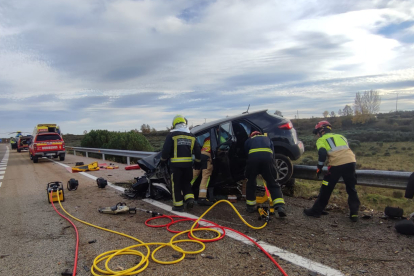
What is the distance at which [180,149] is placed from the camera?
539cm

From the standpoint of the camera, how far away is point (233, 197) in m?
5.93

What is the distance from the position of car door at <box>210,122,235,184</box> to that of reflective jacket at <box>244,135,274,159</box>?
0.60 metres

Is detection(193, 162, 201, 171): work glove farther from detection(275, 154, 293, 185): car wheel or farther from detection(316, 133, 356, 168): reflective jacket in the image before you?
detection(316, 133, 356, 168): reflective jacket

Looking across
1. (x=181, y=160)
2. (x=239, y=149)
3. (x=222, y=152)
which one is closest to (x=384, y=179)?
(x=239, y=149)

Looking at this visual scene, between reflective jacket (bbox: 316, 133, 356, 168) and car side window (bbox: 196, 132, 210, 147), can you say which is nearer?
reflective jacket (bbox: 316, 133, 356, 168)

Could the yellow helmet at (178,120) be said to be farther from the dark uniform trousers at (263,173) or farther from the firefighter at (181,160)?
the dark uniform trousers at (263,173)

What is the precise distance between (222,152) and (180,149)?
850 millimetres

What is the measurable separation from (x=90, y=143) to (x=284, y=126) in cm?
2099

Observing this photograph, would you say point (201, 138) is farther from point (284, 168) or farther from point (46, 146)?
point (46, 146)

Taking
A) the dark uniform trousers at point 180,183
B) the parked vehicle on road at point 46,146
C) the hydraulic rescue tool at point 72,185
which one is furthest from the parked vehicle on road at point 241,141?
the parked vehicle on road at point 46,146

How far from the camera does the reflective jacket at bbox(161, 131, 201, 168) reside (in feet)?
17.6

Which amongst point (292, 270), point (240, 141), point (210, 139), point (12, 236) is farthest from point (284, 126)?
point (12, 236)

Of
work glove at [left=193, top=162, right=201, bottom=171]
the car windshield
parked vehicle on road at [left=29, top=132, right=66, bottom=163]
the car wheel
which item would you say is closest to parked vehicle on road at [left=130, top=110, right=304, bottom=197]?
the car wheel

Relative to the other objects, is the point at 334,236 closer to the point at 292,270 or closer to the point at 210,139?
the point at 292,270
